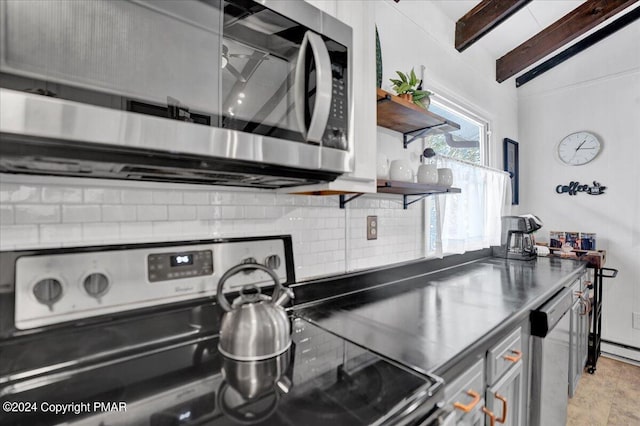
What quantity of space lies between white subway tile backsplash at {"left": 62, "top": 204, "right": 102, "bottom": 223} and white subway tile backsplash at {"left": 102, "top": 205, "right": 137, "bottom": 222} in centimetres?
1

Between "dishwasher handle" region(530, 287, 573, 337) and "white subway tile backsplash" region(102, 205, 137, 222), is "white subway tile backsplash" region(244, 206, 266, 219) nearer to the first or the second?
"white subway tile backsplash" region(102, 205, 137, 222)

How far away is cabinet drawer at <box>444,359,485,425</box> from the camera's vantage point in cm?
83

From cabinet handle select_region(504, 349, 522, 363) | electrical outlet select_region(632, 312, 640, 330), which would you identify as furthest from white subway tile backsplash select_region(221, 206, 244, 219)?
electrical outlet select_region(632, 312, 640, 330)

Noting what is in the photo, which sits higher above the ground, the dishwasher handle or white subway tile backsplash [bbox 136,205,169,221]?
white subway tile backsplash [bbox 136,205,169,221]

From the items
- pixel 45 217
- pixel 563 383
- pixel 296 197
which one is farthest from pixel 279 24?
pixel 563 383

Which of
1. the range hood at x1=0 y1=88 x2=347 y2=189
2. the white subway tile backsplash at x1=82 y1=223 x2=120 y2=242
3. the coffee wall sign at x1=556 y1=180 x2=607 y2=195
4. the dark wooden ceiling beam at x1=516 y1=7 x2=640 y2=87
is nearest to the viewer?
the range hood at x1=0 y1=88 x2=347 y2=189

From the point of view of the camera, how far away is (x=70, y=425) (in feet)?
1.88

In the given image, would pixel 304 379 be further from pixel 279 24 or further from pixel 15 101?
pixel 279 24

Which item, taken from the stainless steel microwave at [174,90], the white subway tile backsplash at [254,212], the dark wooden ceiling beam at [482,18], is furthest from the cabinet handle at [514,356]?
the dark wooden ceiling beam at [482,18]

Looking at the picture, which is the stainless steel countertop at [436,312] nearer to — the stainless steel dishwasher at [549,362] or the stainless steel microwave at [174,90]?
the stainless steel dishwasher at [549,362]

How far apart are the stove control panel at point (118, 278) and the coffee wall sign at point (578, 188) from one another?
322 centimetres

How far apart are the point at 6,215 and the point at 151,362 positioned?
19.1 inches

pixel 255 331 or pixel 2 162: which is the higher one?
pixel 2 162

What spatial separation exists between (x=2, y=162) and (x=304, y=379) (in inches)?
29.9
